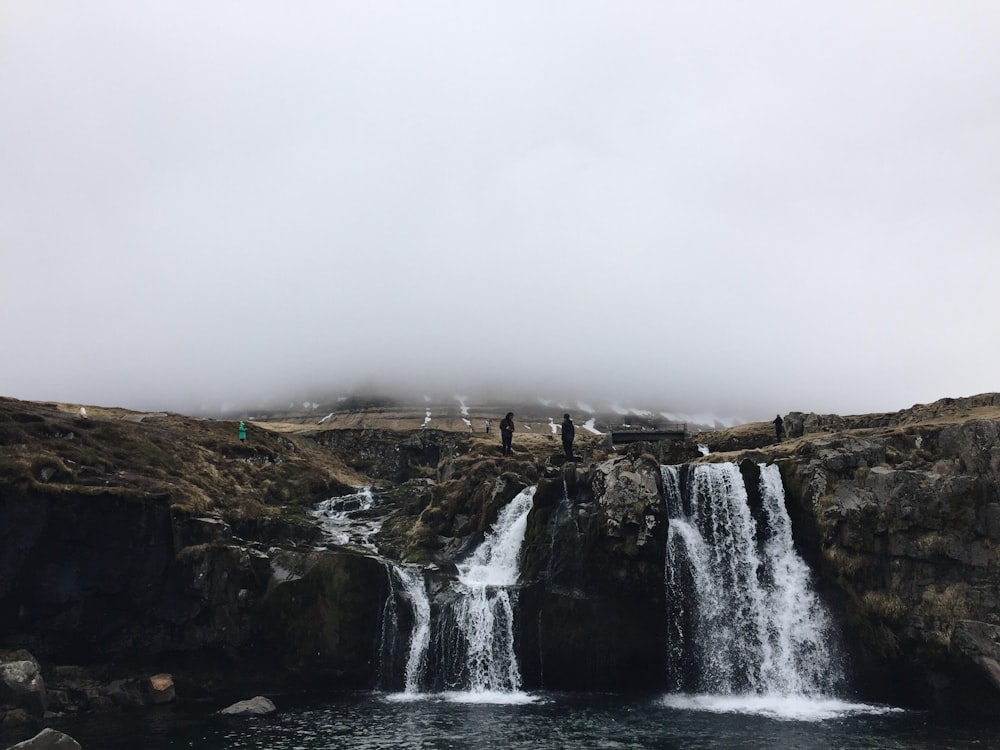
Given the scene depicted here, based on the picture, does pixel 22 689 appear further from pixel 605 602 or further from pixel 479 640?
pixel 605 602

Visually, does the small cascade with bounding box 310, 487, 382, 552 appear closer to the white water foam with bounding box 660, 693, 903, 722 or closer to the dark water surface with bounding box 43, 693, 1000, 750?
the dark water surface with bounding box 43, 693, 1000, 750

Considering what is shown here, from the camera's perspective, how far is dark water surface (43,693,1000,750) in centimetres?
3516

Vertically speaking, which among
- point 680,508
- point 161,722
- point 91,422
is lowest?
point 161,722

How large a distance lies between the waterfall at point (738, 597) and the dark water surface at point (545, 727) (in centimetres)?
244

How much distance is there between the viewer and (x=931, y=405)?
204 ft

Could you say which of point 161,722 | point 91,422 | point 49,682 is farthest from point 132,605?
point 91,422

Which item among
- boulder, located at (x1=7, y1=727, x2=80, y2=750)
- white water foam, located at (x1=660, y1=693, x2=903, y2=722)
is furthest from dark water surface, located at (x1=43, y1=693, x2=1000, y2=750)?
boulder, located at (x1=7, y1=727, x2=80, y2=750)

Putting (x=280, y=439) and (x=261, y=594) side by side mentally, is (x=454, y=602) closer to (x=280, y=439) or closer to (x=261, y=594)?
(x=261, y=594)

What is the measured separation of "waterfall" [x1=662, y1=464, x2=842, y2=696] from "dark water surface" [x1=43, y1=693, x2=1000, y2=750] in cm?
244

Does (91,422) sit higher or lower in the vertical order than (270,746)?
higher

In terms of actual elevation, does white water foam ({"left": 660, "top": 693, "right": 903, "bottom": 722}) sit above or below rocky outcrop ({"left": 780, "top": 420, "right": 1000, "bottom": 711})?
below

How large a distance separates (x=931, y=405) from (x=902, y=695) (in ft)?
93.0

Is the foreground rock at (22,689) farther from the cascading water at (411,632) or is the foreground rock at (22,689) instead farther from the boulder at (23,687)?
the cascading water at (411,632)

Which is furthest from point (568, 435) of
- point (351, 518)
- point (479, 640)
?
point (351, 518)
